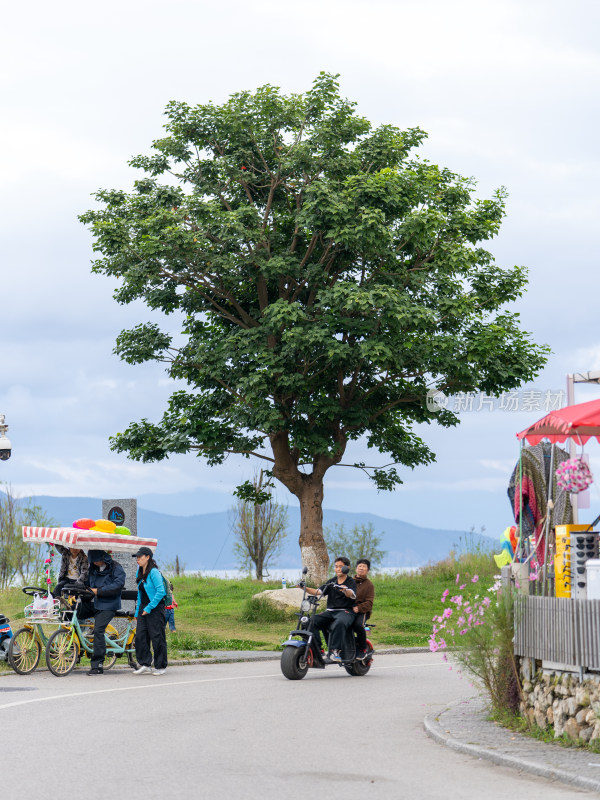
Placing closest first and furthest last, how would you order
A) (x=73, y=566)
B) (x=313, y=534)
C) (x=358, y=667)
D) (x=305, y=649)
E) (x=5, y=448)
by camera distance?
(x=305, y=649), (x=358, y=667), (x=73, y=566), (x=5, y=448), (x=313, y=534)

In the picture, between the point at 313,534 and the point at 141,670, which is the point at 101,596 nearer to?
the point at 141,670

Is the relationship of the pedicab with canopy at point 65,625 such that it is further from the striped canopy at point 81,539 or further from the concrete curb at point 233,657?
the concrete curb at point 233,657

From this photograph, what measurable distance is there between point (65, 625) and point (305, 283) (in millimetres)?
17004

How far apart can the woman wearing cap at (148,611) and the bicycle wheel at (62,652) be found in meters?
1.06

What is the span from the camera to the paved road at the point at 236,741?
8.45 metres

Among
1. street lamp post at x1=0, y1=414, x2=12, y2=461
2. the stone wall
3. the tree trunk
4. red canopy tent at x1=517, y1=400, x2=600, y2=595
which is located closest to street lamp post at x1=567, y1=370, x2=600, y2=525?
red canopy tent at x1=517, y1=400, x2=600, y2=595

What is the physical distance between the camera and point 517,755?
9.64m

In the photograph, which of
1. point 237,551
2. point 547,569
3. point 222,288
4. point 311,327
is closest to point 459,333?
point 311,327

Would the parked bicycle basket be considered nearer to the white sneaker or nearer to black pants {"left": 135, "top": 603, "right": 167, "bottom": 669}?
black pants {"left": 135, "top": 603, "right": 167, "bottom": 669}

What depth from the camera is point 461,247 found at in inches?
1270

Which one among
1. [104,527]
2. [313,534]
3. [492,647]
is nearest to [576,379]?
[492,647]

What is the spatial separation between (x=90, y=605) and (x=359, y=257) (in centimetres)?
1699

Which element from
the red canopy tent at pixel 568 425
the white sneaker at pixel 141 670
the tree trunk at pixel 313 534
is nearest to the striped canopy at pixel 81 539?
the white sneaker at pixel 141 670

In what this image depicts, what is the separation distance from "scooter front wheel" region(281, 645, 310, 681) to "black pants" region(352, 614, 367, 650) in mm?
1002
